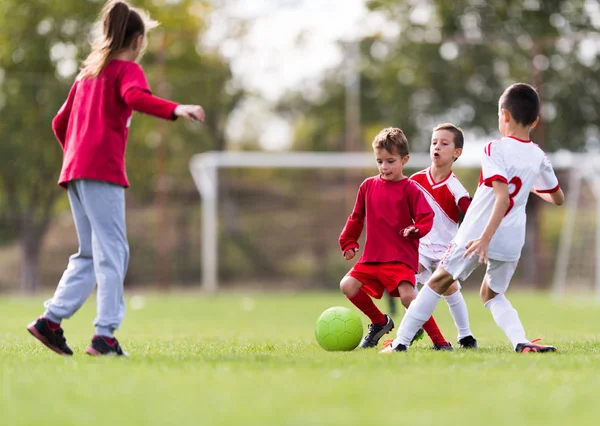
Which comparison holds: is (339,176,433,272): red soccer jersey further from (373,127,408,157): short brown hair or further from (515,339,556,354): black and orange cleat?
(515,339,556,354): black and orange cleat

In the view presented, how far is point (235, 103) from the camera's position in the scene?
2652 centimetres

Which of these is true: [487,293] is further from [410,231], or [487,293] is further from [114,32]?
[114,32]

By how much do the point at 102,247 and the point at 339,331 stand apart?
1778 mm

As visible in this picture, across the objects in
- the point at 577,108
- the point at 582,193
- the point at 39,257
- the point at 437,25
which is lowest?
the point at 39,257

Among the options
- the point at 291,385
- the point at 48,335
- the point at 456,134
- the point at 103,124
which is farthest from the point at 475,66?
the point at 291,385

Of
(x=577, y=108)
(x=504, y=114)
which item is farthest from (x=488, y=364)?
(x=577, y=108)

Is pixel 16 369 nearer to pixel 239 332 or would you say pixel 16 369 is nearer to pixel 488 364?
pixel 488 364

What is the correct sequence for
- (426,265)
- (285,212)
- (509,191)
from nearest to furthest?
1. (509,191)
2. (426,265)
3. (285,212)

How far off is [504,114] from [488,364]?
1692mm

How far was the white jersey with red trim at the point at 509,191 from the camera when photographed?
5.74 meters

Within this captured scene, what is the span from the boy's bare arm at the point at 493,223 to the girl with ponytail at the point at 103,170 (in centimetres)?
195

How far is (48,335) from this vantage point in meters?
5.47

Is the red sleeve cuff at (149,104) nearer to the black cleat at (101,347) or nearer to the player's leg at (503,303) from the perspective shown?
the black cleat at (101,347)

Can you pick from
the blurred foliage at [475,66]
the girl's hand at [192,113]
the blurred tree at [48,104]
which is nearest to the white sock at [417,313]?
the girl's hand at [192,113]
